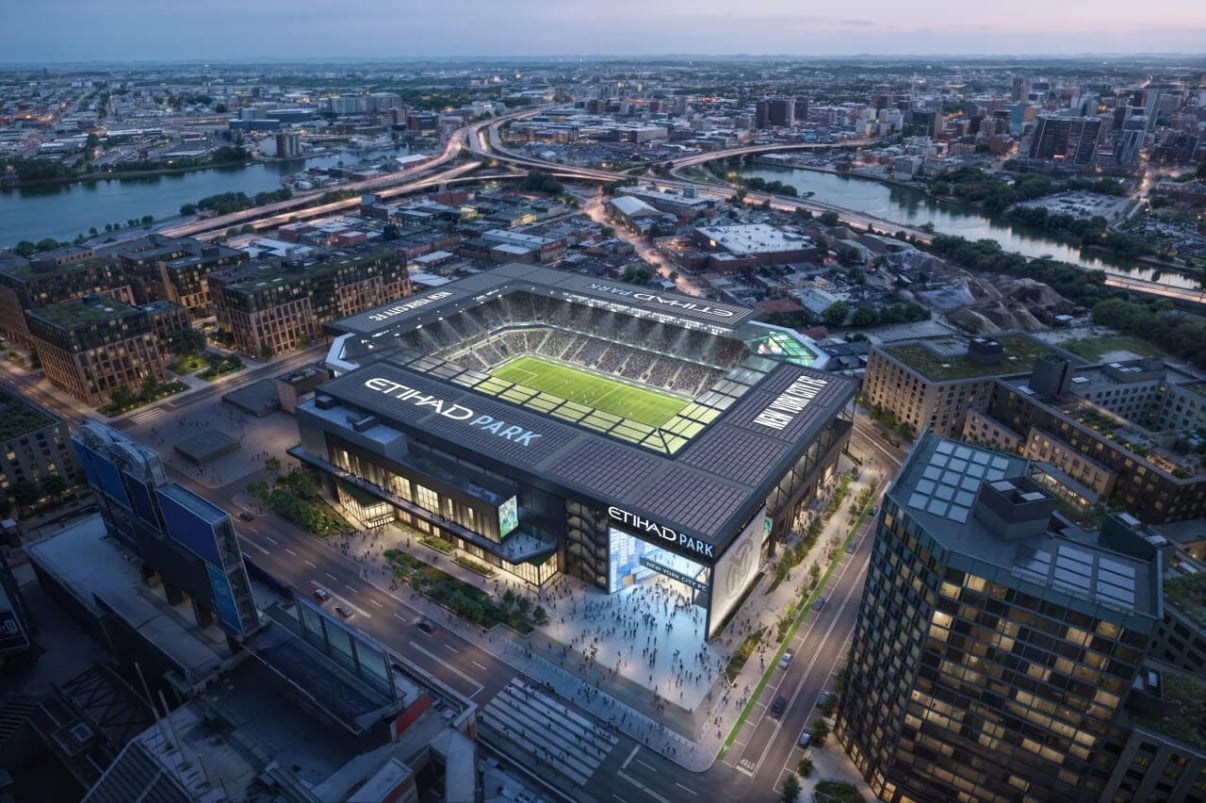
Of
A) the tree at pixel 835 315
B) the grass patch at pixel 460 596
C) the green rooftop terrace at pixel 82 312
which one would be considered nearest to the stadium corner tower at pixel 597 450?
the grass patch at pixel 460 596

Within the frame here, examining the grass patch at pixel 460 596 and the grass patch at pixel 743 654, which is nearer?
the grass patch at pixel 743 654

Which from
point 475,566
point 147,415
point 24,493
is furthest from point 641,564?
point 147,415

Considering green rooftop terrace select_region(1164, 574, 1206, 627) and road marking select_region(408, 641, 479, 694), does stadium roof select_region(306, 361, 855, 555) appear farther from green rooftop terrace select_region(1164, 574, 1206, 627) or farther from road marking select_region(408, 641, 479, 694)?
green rooftop terrace select_region(1164, 574, 1206, 627)

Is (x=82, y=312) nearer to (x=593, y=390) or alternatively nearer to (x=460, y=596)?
(x=593, y=390)

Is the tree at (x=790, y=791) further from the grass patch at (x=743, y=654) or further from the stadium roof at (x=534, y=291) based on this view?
the stadium roof at (x=534, y=291)

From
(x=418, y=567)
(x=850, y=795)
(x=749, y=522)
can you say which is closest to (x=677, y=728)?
(x=850, y=795)

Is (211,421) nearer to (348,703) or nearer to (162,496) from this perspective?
(162,496)

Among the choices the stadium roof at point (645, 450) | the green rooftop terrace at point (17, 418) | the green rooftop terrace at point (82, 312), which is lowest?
the green rooftop terrace at point (17, 418)
